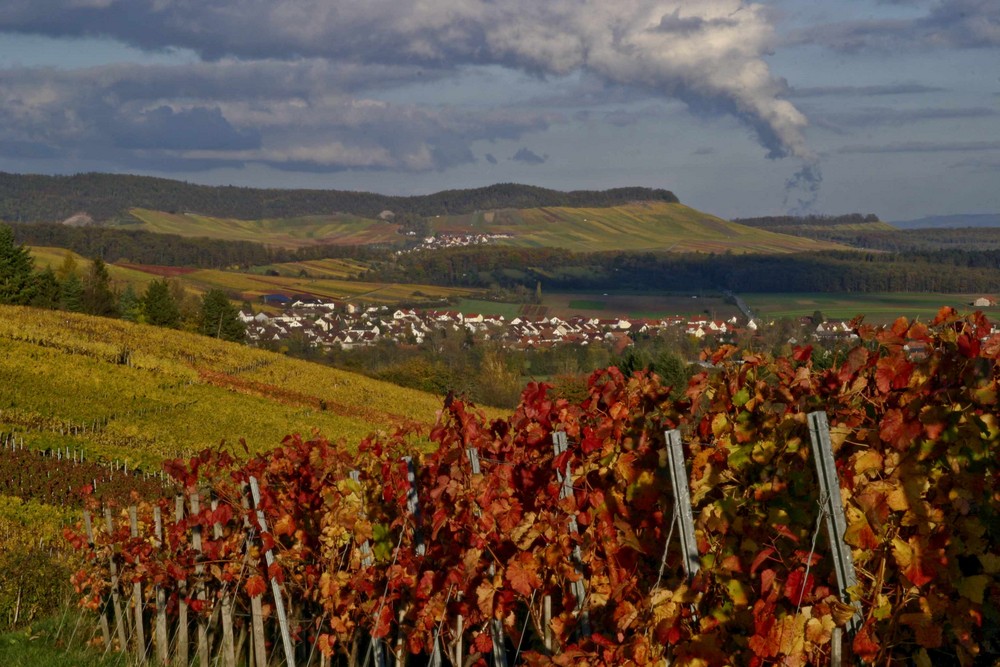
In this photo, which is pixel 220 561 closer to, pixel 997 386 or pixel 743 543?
pixel 743 543

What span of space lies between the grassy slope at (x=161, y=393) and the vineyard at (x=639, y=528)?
2196 centimetres

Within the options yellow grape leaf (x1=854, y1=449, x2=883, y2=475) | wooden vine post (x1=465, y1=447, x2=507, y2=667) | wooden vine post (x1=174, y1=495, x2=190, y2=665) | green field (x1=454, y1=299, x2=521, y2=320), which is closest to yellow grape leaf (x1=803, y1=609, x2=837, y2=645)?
yellow grape leaf (x1=854, y1=449, x2=883, y2=475)

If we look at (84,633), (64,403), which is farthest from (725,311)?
(84,633)

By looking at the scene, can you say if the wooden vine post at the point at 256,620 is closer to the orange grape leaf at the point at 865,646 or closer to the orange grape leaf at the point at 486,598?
the orange grape leaf at the point at 486,598

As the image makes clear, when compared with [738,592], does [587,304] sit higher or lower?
lower

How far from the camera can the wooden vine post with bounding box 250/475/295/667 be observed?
280 inches

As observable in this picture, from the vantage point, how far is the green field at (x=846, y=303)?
378ft

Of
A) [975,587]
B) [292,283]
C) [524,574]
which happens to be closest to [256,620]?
[524,574]

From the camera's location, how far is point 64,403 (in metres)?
36.3

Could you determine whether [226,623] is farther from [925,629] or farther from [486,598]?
[925,629]

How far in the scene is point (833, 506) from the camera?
3455 millimetres

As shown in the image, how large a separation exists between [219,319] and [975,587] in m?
87.9

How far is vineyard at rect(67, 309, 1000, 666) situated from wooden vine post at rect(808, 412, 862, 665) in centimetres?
3

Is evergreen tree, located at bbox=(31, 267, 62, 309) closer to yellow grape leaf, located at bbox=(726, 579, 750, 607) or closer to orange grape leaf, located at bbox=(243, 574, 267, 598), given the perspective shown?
orange grape leaf, located at bbox=(243, 574, 267, 598)
